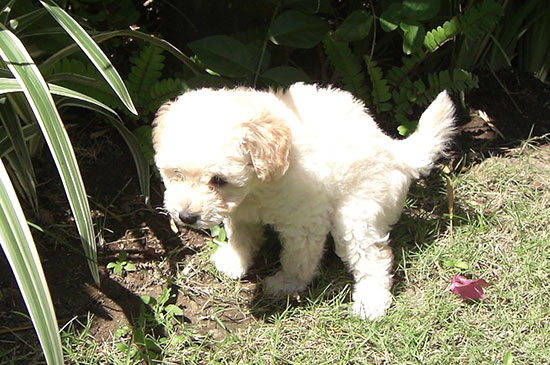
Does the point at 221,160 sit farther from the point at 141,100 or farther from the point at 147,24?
the point at 147,24

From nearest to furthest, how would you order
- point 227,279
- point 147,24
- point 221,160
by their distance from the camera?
point 221,160 < point 227,279 < point 147,24

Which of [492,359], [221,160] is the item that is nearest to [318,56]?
[221,160]

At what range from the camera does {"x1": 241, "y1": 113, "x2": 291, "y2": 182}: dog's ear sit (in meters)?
2.00

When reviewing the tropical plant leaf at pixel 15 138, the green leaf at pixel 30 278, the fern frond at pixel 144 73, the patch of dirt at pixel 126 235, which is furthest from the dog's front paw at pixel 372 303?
the tropical plant leaf at pixel 15 138

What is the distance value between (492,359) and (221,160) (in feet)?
4.22

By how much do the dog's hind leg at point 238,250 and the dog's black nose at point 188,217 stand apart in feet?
1.63

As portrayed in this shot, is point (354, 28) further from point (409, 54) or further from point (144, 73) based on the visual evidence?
point (144, 73)

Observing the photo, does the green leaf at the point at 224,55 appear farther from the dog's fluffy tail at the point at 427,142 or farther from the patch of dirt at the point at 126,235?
the dog's fluffy tail at the point at 427,142

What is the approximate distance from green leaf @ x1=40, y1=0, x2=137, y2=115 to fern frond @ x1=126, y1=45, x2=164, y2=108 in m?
0.62

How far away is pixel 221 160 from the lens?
201cm

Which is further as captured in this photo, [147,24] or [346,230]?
[147,24]

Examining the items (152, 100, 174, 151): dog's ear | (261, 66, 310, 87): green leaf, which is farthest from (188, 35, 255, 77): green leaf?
(152, 100, 174, 151): dog's ear

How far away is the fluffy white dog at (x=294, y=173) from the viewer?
202 centimetres

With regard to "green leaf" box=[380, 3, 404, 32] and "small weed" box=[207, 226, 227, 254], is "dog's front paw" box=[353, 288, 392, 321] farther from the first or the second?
"green leaf" box=[380, 3, 404, 32]
